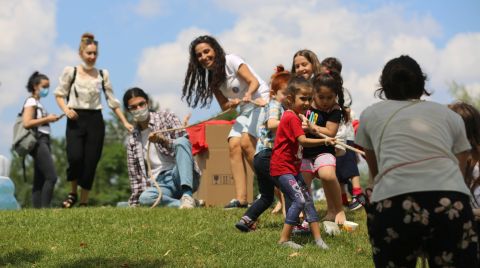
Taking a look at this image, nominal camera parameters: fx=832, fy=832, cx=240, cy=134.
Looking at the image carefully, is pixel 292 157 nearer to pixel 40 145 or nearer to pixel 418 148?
pixel 418 148

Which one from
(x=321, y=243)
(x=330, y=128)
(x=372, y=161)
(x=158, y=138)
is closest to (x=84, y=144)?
(x=158, y=138)

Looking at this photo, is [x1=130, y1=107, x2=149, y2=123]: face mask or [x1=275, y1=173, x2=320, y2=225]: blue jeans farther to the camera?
[x1=130, y1=107, x2=149, y2=123]: face mask

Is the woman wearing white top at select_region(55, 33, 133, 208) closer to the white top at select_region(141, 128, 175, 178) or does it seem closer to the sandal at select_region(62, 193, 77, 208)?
the sandal at select_region(62, 193, 77, 208)

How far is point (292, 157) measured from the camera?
7020 mm

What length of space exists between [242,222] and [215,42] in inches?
103

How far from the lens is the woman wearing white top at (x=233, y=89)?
9.23 m

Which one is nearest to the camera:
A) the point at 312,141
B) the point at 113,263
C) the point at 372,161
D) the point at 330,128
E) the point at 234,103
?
the point at 372,161

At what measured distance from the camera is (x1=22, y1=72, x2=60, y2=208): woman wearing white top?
11.6 m

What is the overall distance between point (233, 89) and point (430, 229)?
5.44m

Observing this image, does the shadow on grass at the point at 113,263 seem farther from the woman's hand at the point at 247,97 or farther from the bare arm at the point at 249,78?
the bare arm at the point at 249,78

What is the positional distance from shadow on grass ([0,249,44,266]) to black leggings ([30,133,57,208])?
14.9ft

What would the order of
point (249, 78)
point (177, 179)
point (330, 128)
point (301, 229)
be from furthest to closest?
point (177, 179)
point (249, 78)
point (301, 229)
point (330, 128)

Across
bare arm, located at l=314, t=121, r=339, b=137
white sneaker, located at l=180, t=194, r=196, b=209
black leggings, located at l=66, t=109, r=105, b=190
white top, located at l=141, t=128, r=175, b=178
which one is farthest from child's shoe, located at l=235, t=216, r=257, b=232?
black leggings, located at l=66, t=109, r=105, b=190

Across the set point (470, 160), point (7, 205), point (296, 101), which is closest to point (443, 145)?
point (470, 160)
